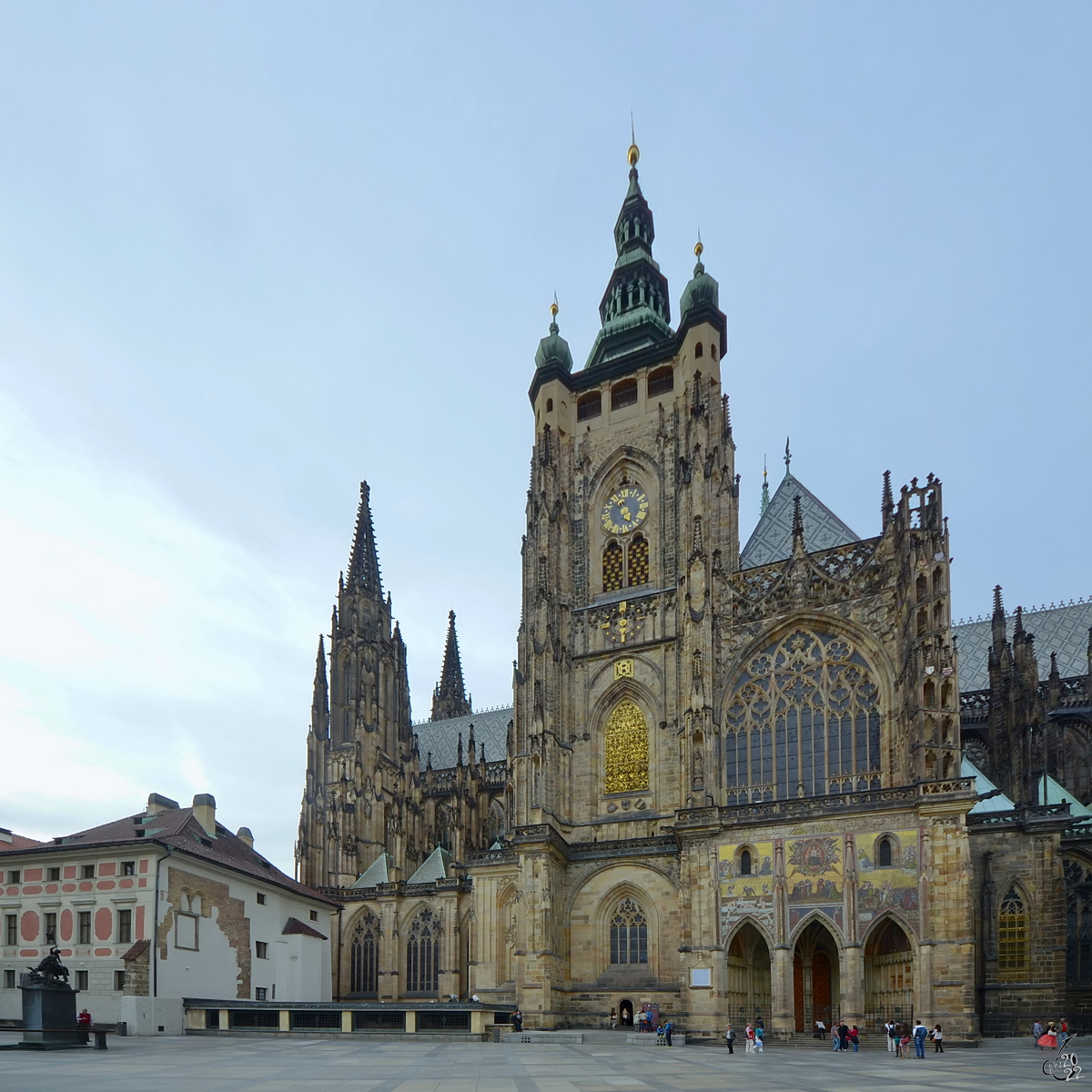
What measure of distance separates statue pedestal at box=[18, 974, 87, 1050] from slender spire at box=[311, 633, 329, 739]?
39689 millimetres

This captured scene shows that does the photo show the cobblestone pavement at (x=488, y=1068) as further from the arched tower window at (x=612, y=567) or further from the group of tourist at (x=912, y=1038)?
the arched tower window at (x=612, y=567)

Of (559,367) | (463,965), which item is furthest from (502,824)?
(559,367)

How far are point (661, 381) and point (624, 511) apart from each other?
732cm

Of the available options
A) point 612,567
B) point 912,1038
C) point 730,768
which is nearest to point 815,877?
point 912,1038

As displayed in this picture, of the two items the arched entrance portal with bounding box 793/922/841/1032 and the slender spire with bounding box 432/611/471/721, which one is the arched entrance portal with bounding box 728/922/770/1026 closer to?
the arched entrance portal with bounding box 793/922/841/1032

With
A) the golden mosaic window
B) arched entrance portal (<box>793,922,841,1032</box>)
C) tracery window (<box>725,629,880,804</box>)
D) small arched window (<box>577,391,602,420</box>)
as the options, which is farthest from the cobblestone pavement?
small arched window (<box>577,391,602,420</box>)

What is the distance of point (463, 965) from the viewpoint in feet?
178

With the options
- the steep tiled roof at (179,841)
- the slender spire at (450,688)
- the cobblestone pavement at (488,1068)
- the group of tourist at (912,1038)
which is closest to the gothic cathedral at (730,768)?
the group of tourist at (912,1038)

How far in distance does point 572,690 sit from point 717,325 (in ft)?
66.3

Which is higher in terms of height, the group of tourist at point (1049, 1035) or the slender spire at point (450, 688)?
the slender spire at point (450, 688)

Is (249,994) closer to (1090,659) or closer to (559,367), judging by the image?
(559,367)

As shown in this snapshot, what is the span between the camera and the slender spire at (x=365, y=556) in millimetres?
Answer: 71438

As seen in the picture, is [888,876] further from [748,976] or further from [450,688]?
[450,688]

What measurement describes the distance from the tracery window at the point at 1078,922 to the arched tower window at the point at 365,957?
121ft
